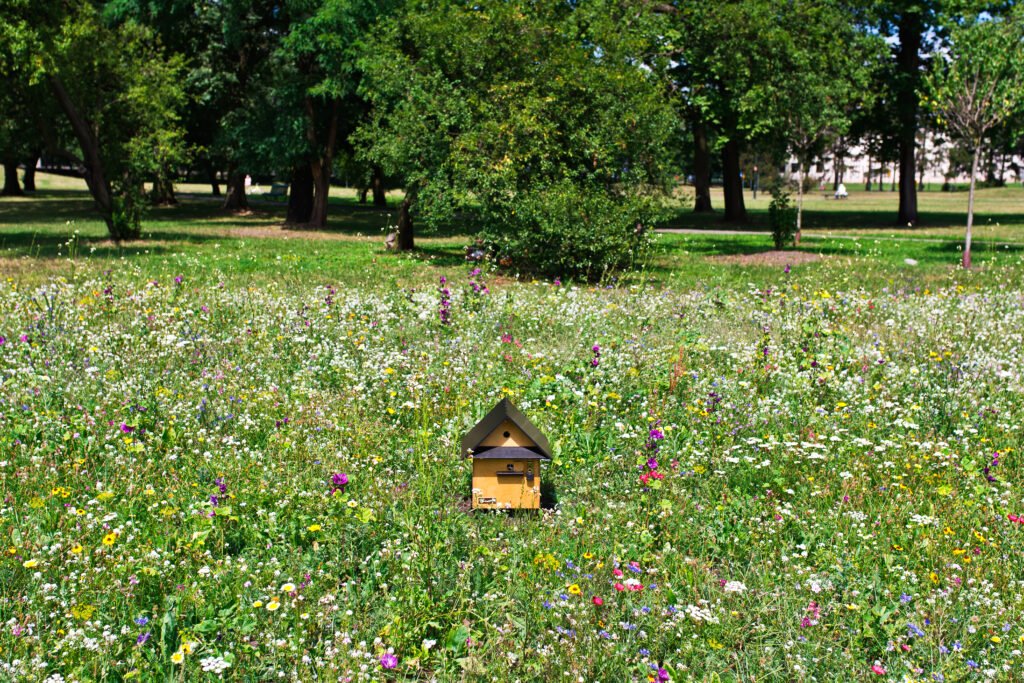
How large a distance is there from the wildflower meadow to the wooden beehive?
0.13m

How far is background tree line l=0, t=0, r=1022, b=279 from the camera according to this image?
1549cm

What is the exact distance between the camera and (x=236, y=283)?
12172 mm

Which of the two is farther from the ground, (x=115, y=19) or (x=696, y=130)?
(x=115, y=19)

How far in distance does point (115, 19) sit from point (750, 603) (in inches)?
1233

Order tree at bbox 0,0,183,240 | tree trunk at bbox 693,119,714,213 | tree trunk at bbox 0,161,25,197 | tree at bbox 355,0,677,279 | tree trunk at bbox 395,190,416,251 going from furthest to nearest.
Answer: tree trunk at bbox 0,161,25,197
tree trunk at bbox 693,119,714,213
tree trunk at bbox 395,190,416,251
tree at bbox 0,0,183,240
tree at bbox 355,0,677,279

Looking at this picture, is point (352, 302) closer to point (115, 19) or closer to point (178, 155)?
point (178, 155)

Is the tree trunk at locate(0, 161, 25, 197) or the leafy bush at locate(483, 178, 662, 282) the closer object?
the leafy bush at locate(483, 178, 662, 282)

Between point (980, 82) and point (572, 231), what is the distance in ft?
27.0

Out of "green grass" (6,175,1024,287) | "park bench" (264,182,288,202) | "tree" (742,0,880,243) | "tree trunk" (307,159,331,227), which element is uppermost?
"tree" (742,0,880,243)

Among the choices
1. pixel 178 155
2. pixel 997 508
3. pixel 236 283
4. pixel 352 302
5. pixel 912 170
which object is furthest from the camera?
pixel 912 170

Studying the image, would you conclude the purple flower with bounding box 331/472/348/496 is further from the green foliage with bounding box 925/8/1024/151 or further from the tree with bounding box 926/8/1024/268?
the green foliage with bounding box 925/8/1024/151

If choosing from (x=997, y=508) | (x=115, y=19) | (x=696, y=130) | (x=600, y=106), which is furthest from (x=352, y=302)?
(x=696, y=130)

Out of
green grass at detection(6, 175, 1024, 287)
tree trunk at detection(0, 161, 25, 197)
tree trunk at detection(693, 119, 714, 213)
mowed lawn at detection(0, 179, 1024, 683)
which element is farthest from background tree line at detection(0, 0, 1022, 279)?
tree trunk at detection(0, 161, 25, 197)

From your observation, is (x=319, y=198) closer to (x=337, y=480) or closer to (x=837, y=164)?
(x=337, y=480)
